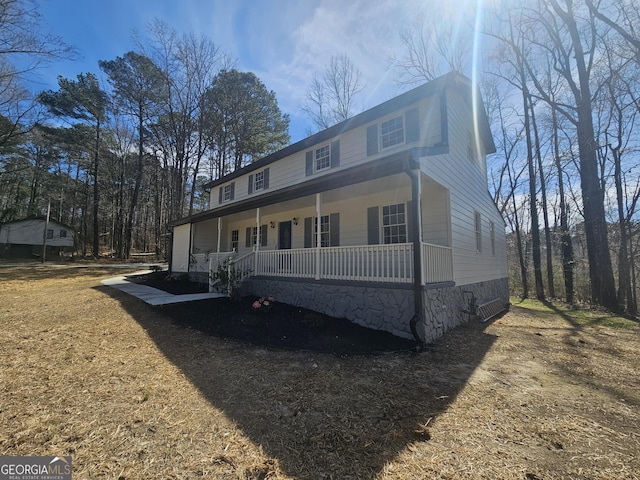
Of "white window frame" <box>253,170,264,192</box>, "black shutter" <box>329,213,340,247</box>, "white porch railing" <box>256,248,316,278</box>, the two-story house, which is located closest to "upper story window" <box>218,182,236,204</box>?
"white window frame" <box>253,170,264,192</box>

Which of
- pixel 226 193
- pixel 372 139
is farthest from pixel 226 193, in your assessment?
pixel 372 139

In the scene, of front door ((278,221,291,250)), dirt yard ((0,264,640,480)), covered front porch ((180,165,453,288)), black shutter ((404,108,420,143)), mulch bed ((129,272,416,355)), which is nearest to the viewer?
dirt yard ((0,264,640,480))

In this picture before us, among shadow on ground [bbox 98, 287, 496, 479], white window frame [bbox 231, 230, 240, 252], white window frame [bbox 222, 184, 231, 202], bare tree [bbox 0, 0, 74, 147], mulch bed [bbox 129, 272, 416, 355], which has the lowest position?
shadow on ground [bbox 98, 287, 496, 479]

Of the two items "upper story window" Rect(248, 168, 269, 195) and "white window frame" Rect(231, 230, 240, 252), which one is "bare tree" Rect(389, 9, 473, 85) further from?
"white window frame" Rect(231, 230, 240, 252)

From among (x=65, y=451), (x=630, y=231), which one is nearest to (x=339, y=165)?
(x=65, y=451)

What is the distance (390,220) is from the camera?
29.1ft

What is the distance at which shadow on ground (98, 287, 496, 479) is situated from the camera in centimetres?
250

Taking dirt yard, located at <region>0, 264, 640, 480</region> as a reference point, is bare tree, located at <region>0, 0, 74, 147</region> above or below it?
above

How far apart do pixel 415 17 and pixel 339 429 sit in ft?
58.7

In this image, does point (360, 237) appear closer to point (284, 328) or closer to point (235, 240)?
point (284, 328)

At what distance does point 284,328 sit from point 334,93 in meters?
18.1

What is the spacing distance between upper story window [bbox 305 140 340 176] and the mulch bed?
5286 mm
